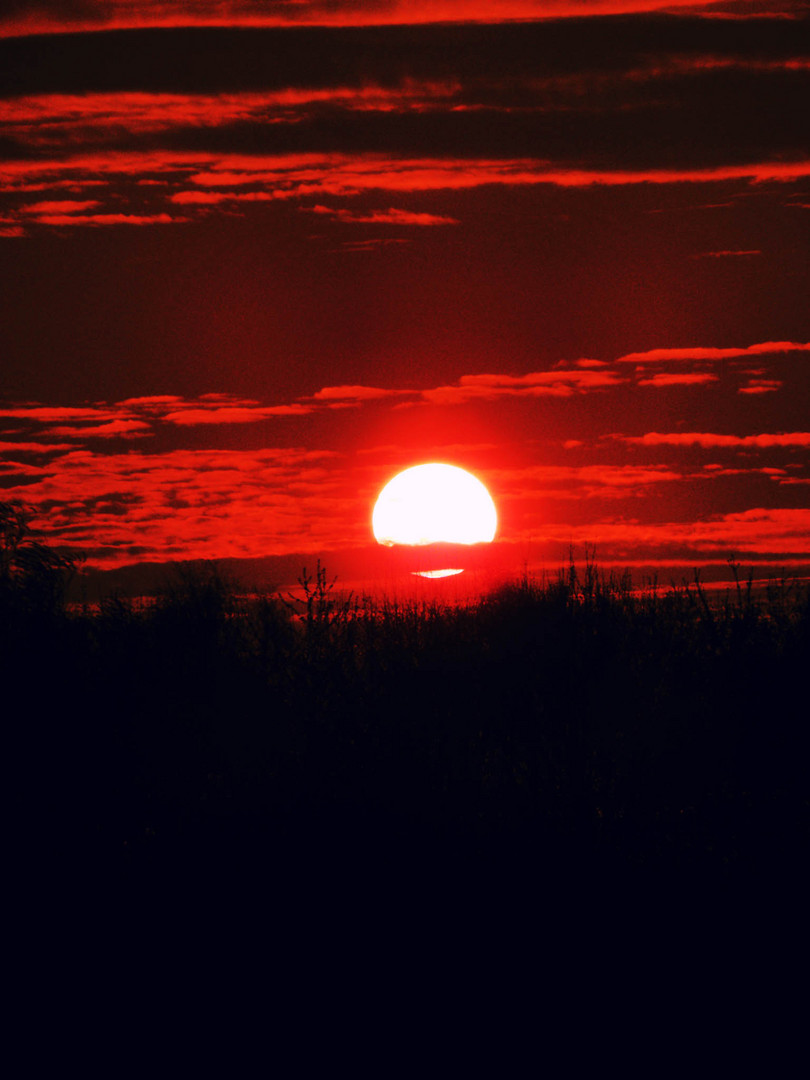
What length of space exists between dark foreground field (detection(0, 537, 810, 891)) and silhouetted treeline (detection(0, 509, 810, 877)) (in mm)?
40

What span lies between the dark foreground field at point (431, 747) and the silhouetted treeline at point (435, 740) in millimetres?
40

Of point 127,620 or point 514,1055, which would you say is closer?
point 514,1055

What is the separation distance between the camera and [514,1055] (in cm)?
780

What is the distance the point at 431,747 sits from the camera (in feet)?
39.6

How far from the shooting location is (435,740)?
12.0m

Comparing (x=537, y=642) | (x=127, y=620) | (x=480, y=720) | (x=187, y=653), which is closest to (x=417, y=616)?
(x=537, y=642)

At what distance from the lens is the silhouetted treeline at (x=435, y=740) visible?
10.6 metres

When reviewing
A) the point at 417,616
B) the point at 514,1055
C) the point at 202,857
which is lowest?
the point at 514,1055

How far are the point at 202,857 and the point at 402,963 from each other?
8.81 feet

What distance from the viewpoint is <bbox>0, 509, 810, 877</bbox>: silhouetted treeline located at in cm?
1061

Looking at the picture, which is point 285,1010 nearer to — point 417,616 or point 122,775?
point 122,775

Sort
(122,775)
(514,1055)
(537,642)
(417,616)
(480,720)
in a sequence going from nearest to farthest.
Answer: (514,1055) < (122,775) < (480,720) < (537,642) < (417,616)

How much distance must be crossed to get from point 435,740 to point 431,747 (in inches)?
3.9

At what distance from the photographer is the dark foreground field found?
10.5 metres
